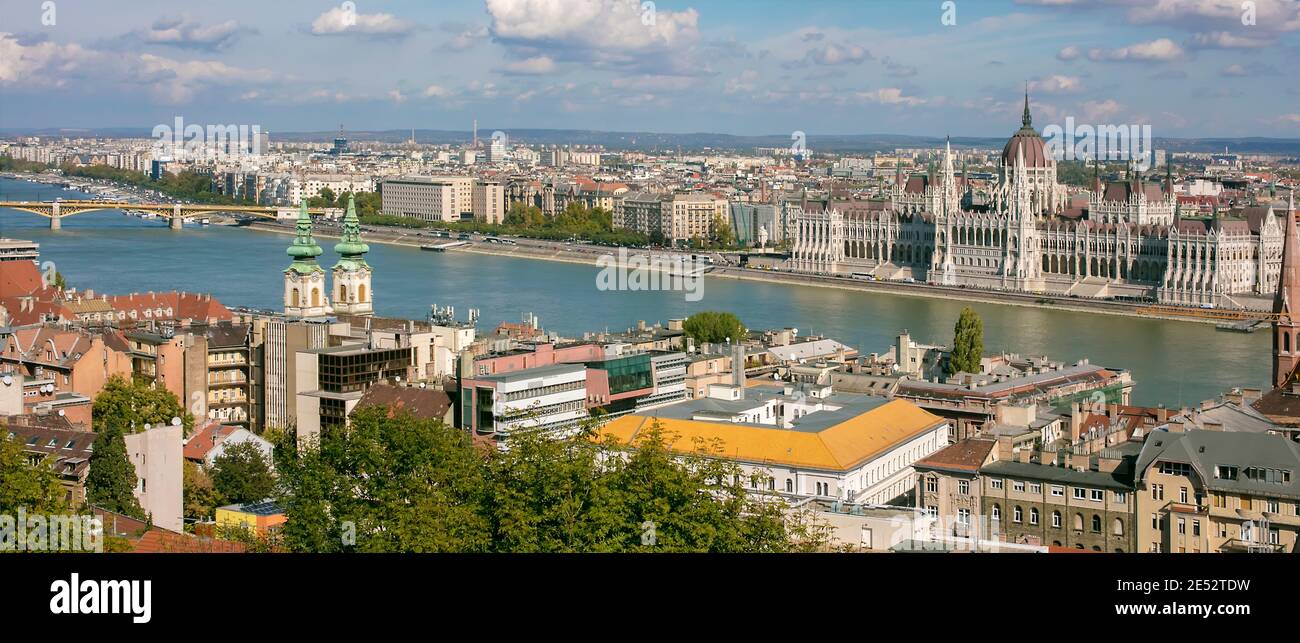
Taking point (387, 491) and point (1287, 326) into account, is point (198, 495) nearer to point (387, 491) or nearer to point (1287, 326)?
point (387, 491)

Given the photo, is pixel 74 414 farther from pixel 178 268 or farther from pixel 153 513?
pixel 178 268

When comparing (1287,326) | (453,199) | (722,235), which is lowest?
(1287,326)

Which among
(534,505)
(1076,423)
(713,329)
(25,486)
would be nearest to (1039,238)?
(713,329)

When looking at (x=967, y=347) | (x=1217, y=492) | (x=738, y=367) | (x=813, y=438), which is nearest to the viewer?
(x=1217, y=492)

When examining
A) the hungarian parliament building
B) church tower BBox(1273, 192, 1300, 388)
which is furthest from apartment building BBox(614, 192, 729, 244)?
church tower BBox(1273, 192, 1300, 388)

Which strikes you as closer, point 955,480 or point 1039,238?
point 955,480

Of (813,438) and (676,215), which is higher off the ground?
(676,215)

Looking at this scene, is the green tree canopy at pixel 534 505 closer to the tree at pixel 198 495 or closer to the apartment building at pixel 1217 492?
the tree at pixel 198 495

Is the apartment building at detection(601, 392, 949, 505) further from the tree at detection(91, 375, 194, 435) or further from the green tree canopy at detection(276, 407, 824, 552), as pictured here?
the tree at detection(91, 375, 194, 435)

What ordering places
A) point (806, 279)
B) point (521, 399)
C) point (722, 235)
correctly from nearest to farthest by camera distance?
point (521, 399), point (806, 279), point (722, 235)
